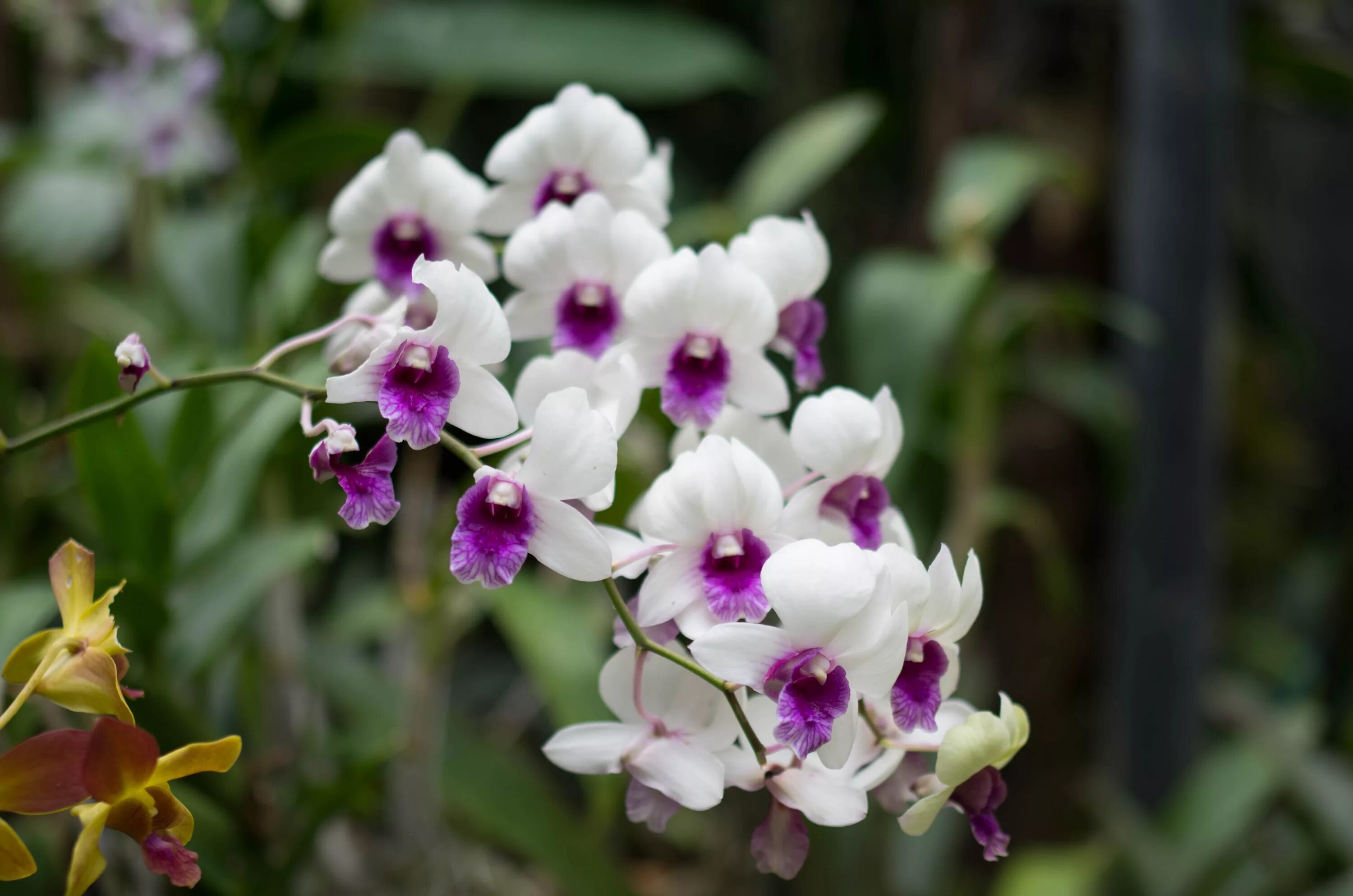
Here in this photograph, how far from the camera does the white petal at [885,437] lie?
1.17 ft

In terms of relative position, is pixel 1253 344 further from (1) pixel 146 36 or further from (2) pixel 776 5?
(1) pixel 146 36

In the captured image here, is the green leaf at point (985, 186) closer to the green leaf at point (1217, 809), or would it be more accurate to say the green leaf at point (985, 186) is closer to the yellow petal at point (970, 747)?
the green leaf at point (1217, 809)

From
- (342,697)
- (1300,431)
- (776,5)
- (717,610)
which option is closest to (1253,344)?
(1300,431)

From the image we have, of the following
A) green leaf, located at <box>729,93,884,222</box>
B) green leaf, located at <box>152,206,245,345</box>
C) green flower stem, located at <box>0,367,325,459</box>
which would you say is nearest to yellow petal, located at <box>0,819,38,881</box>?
green flower stem, located at <box>0,367,325,459</box>

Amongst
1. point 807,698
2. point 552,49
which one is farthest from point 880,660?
point 552,49

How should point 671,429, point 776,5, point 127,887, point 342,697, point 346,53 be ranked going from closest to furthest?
1. point 127,887
2. point 671,429
3. point 342,697
4. point 346,53
5. point 776,5

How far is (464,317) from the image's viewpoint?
31 centimetres

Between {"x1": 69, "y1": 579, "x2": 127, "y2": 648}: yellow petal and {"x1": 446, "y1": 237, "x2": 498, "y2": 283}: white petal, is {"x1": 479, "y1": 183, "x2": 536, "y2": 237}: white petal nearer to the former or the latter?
{"x1": 446, "y1": 237, "x2": 498, "y2": 283}: white petal

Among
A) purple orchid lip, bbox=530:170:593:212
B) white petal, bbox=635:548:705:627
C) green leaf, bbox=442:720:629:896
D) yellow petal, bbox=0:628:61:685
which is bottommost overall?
green leaf, bbox=442:720:629:896

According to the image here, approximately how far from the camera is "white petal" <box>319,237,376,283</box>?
0.44m

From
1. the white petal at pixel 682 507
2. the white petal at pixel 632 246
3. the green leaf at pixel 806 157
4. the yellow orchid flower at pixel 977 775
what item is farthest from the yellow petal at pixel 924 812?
the green leaf at pixel 806 157

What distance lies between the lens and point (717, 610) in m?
0.32

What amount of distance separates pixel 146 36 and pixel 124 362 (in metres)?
0.69

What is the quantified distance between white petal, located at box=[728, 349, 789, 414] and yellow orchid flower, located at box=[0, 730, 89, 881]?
237 millimetres
